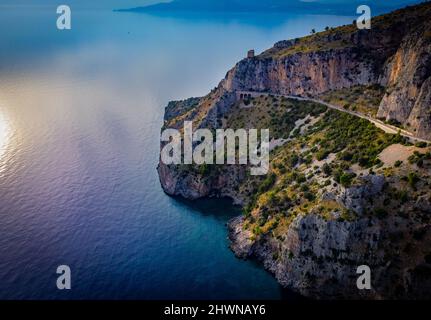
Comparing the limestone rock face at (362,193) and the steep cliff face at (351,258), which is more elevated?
the limestone rock face at (362,193)

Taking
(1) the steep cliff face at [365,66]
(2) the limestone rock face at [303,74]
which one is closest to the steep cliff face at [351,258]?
(1) the steep cliff face at [365,66]

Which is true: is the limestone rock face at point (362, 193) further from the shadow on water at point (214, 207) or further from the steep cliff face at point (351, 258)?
the shadow on water at point (214, 207)

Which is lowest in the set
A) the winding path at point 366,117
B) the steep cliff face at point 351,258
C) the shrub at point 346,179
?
the steep cliff face at point 351,258

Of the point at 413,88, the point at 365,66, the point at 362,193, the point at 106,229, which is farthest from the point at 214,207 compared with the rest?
the point at 365,66

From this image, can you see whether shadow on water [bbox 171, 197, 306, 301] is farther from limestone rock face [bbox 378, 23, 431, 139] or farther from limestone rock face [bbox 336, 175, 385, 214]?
limestone rock face [bbox 378, 23, 431, 139]

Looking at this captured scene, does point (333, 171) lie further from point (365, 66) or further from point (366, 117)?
point (365, 66)

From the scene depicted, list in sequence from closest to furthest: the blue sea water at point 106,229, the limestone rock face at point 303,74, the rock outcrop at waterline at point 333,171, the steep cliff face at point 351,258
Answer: the steep cliff face at point 351,258 → the rock outcrop at waterline at point 333,171 → the blue sea water at point 106,229 → the limestone rock face at point 303,74
